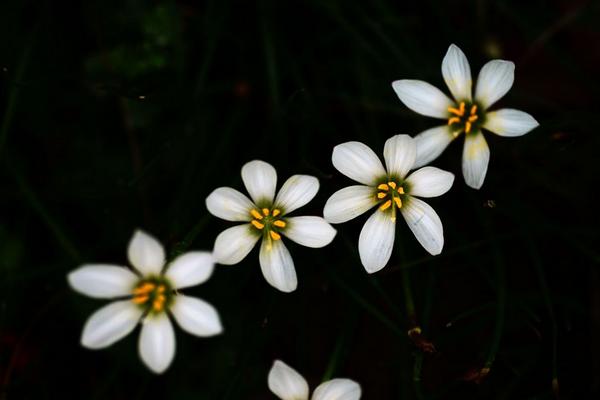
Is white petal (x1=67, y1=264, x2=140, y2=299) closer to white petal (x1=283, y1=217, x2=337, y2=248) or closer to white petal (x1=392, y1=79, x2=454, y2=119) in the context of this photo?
white petal (x1=283, y1=217, x2=337, y2=248)

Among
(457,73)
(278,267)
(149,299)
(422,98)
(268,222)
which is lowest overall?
(149,299)

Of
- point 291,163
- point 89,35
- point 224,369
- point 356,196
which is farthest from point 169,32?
point 224,369

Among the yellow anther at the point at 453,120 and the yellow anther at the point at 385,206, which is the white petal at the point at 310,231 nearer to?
the yellow anther at the point at 385,206

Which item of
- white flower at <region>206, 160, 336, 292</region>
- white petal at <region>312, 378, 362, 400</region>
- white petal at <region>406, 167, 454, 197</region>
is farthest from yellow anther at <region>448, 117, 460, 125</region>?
white petal at <region>312, 378, 362, 400</region>

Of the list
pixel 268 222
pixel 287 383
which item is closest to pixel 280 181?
pixel 268 222

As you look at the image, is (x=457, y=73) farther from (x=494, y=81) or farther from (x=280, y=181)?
(x=280, y=181)

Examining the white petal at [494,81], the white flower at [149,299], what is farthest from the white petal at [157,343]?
the white petal at [494,81]
